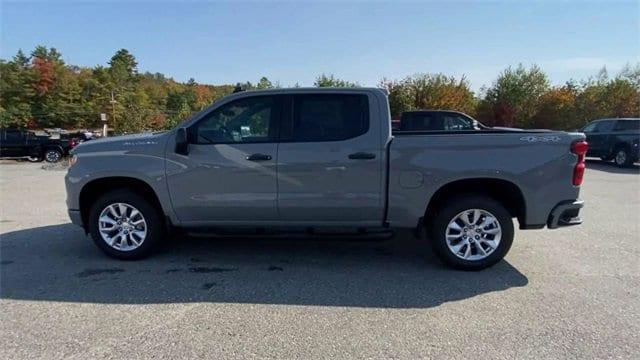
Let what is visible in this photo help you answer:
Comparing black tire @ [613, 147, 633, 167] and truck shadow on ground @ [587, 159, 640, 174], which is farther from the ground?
black tire @ [613, 147, 633, 167]

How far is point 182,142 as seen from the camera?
4629 mm

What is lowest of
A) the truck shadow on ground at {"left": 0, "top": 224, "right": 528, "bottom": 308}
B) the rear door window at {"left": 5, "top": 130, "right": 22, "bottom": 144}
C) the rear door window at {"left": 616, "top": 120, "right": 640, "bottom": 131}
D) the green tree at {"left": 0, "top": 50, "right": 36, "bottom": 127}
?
the truck shadow on ground at {"left": 0, "top": 224, "right": 528, "bottom": 308}

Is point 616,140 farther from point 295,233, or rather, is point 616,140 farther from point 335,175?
point 295,233

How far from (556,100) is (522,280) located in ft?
96.6

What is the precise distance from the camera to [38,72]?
65.5m

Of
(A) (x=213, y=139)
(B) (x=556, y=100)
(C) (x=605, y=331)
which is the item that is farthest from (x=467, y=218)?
(B) (x=556, y=100)

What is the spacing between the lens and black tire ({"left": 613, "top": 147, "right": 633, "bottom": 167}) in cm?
1603

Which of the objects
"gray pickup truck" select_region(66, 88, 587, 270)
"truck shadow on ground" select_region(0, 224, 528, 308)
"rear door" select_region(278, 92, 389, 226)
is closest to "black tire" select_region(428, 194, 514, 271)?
"gray pickup truck" select_region(66, 88, 587, 270)

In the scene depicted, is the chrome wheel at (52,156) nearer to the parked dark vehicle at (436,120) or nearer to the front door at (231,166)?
the parked dark vehicle at (436,120)

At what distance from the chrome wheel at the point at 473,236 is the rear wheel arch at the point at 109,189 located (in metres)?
3.33

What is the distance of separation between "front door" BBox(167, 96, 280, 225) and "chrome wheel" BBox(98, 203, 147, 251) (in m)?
0.55

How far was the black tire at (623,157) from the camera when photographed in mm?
16031

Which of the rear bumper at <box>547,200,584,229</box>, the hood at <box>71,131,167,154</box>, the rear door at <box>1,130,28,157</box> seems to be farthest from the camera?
the rear door at <box>1,130,28,157</box>

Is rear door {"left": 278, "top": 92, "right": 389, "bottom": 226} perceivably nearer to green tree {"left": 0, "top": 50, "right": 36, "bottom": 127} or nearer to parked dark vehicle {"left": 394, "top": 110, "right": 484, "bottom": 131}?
parked dark vehicle {"left": 394, "top": 110, "right": 484, "bottom": 131}
